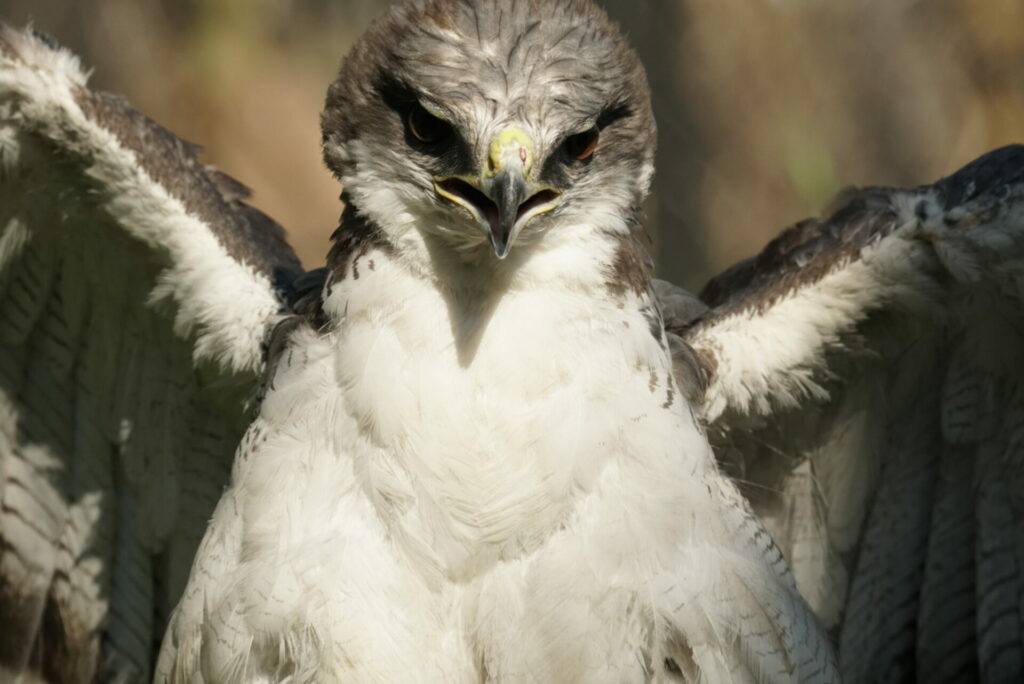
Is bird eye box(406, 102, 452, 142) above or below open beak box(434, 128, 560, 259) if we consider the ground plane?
above

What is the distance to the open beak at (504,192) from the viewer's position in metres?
2.88

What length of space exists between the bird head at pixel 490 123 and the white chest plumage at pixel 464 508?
0.20 meters

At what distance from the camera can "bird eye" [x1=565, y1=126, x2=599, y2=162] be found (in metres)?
3.16

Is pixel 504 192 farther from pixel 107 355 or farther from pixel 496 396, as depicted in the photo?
pixel 107 355

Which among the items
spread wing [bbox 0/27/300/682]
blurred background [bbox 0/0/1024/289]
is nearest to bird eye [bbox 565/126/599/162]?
spread wing [bbox 0/27/300/682]

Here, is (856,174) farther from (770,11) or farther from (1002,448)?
(1002,448)

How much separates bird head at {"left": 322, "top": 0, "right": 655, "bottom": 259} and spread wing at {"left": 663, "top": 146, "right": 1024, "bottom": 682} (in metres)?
0.66

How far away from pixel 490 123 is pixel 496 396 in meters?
0.60

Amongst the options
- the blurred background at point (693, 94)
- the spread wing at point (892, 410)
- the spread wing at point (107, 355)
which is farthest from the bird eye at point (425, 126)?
the blurred background at point (693, 94)

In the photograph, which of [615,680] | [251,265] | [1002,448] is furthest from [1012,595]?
[251,265]

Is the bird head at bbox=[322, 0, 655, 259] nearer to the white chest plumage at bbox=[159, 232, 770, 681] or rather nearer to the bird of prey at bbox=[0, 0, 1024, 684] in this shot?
the bird of prey at bbox=[0, 0, 1024, 684]

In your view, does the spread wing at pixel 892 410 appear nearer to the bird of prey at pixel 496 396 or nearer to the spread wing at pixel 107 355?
the bird of prey at pixel 496 396

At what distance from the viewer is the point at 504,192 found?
2.88m

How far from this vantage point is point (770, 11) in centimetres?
766
